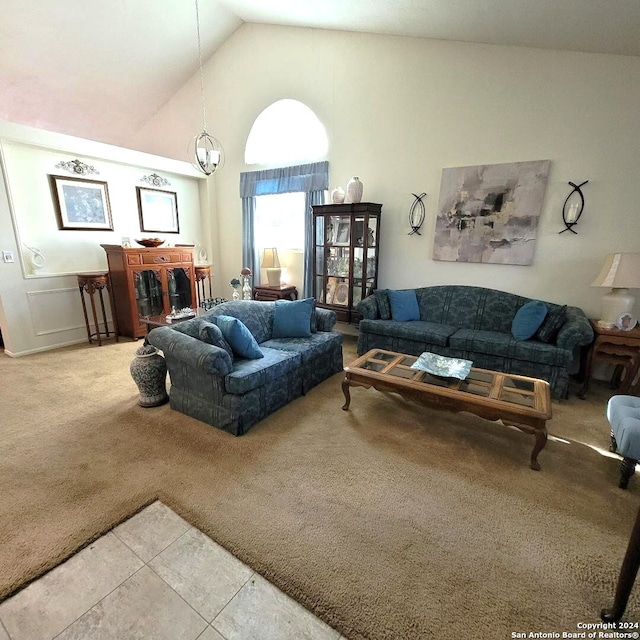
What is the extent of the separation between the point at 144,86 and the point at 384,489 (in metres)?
6.14

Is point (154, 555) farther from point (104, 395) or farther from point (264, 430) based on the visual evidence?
point (104, 395)

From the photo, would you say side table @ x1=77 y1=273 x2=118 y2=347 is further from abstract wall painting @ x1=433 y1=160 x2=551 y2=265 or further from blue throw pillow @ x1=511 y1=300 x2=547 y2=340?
blue throw pillow @ x1=511 y1=300 x2=547 y2=340

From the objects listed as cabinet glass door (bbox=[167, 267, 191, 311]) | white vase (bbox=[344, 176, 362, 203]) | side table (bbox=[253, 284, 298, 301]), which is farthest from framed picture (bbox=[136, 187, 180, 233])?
white vase (bbox=[344, 176, 362, 203])

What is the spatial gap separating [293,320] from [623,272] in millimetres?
2887

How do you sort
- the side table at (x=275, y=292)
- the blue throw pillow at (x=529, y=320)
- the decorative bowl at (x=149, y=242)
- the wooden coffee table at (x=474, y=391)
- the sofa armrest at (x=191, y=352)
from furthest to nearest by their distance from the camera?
the side table at (x=275, y=292) < the decorative bowl at (x=149, y=242) < the blue throw pillow at (x=529, y=320) < the sofa armrest at (x=191, y=352) < the wooden coffee table at (x=474, y=391)

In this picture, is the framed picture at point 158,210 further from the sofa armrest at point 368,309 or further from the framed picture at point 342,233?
the sofa armrest at point 368,309

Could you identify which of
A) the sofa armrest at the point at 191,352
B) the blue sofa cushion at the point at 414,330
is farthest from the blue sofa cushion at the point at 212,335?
the blue sofa cushion at the point at 414,330

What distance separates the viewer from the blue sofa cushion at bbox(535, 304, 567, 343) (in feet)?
9.95

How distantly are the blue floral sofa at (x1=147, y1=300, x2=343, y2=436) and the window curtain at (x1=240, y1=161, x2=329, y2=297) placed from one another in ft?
5.85

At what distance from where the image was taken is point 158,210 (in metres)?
4.98

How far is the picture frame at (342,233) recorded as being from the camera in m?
4.02

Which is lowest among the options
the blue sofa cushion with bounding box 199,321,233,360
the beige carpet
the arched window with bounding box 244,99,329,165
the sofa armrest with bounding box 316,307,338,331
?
the beige carpet

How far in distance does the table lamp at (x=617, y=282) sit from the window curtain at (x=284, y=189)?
3173mm

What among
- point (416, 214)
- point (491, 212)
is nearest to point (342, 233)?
point (416, 214)
